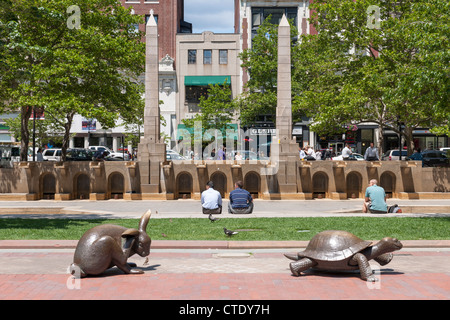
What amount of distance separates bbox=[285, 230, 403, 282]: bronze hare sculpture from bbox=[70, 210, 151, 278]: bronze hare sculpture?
271cm

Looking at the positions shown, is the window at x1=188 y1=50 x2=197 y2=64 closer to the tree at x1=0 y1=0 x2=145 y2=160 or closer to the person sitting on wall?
the tree at x1=0 y1=0 x2=145 y2=160

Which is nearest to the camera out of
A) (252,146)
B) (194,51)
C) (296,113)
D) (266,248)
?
(266,248)

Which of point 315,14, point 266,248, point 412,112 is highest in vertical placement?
point 315,14

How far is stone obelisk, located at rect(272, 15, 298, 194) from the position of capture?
25.4 metres

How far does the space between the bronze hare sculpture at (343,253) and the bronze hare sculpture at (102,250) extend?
8.88 ft

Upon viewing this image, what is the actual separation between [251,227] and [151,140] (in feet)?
42.3

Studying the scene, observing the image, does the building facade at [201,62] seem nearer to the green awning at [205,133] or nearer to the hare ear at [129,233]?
the green awning at [205,133]

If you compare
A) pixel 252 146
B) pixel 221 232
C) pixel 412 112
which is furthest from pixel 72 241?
pixel 252 146

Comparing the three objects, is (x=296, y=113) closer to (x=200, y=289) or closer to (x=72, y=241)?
(x=72, y=241)

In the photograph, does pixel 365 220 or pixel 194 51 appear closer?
pixel 365 220

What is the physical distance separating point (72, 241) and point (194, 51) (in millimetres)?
55237

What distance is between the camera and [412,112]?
31.5 metres

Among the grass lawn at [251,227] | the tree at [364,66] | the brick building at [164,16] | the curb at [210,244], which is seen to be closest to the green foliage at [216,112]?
the brick building at [164,16]

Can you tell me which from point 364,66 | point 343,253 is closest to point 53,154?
point 364,66
